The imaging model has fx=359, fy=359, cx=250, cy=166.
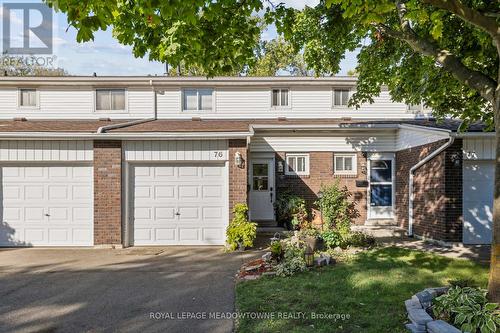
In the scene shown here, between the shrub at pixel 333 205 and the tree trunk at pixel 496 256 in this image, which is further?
the shrub at pixel 333 205

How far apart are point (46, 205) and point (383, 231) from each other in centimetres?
1067

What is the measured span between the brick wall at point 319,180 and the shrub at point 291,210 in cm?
40

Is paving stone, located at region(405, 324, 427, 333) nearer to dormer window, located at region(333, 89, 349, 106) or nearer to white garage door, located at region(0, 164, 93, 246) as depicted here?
white garage door, located at region(0, 164, 93, 246)

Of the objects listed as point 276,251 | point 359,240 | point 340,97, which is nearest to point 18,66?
point 340,97

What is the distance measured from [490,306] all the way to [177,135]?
324 inches

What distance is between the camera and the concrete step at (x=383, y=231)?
11.6 m

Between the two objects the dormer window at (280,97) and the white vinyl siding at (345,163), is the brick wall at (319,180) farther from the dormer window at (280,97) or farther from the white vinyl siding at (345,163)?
the dormer window at (280,97)

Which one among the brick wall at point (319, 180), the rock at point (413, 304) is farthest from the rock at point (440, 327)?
the brick wall at point (319, 180)

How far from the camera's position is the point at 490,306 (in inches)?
176

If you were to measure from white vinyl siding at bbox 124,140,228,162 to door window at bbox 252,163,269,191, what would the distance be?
2840 mm

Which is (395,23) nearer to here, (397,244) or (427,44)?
(427,44)

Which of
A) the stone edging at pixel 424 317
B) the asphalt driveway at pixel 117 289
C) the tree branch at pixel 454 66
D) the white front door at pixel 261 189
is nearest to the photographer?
the stone edging at pixel 424 317

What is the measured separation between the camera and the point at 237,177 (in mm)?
10617

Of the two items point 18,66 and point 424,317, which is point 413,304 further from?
point 18,66
